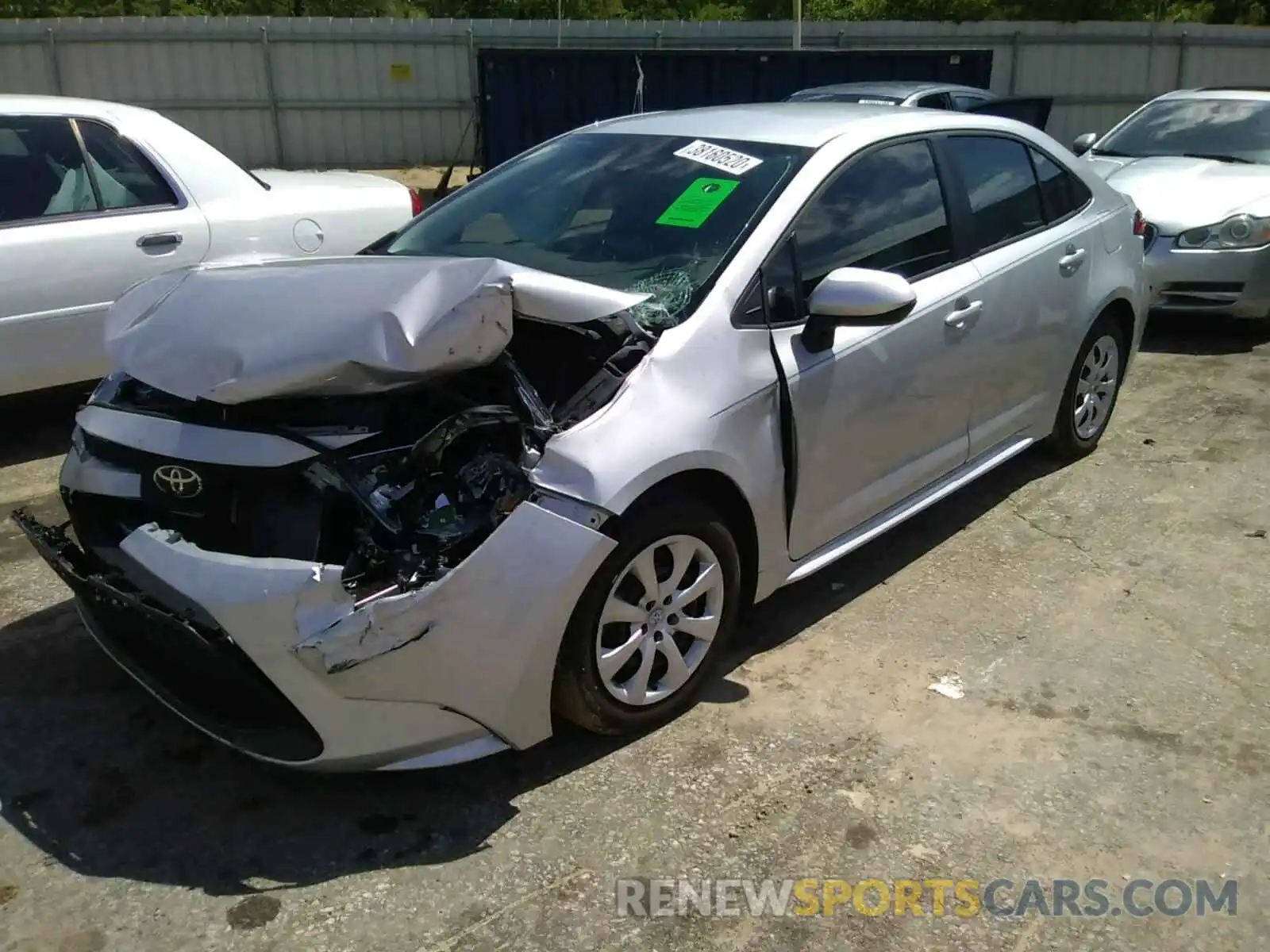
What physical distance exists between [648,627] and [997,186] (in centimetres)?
248

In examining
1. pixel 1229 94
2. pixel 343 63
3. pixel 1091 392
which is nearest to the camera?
pixel 1091 392

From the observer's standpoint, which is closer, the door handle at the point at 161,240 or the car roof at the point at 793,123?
the car roof at the point at 793,123

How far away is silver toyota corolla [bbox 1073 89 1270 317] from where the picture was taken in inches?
286

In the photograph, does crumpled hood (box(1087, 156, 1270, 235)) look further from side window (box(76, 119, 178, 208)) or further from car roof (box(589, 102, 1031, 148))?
side window (box(76, 119, 178, 208))

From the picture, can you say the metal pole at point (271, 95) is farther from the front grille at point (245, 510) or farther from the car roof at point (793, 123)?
the front grille at point (245, 510)

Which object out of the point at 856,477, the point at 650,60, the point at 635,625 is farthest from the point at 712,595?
the point at 650,60

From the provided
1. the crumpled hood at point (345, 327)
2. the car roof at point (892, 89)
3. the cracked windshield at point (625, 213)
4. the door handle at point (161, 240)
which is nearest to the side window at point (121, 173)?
the door handle at point (161, 240)

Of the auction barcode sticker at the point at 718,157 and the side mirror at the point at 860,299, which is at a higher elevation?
the auction barcode sticker at the point at 718,157

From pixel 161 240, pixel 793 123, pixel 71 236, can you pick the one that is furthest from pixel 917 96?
pixel 71 236

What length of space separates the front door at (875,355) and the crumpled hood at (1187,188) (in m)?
3.76

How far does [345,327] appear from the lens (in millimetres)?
2900

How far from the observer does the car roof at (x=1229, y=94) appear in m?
8.77

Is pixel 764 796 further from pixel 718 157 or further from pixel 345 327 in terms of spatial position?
pixel 718 157

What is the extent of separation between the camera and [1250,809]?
2.98 m
